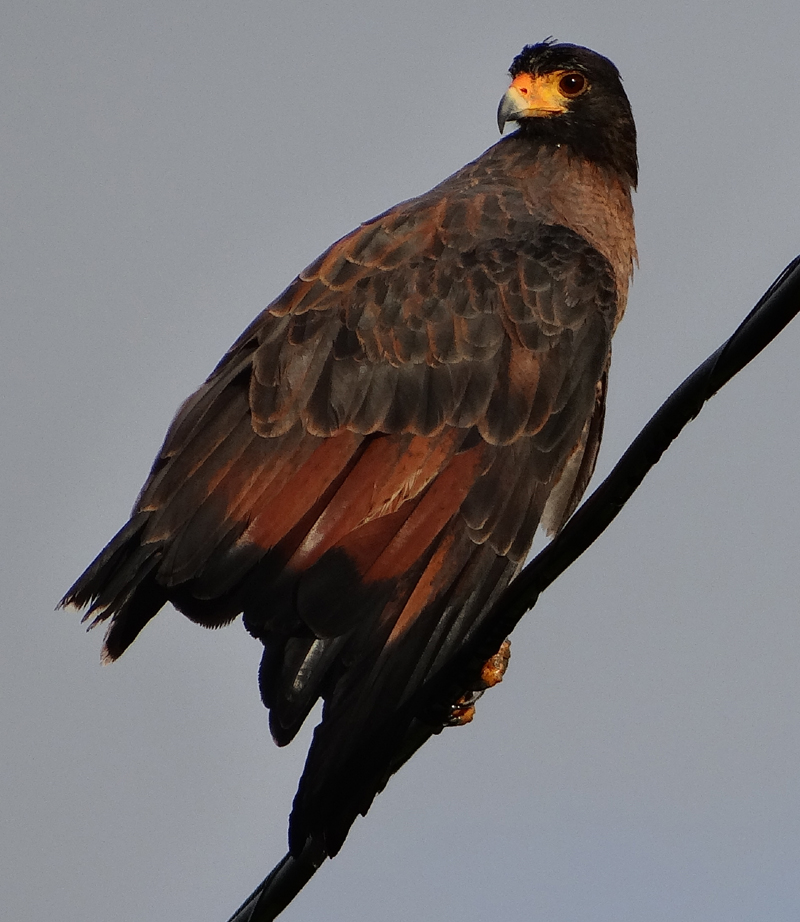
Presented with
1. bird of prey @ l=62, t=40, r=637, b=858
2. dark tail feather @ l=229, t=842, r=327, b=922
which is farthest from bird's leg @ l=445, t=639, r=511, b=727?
dark tail feather @ l=229, t=842, r=327, b=922

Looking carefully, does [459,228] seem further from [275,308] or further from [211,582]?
→ [211,582]

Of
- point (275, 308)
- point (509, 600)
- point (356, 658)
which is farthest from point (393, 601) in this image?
point (275, 308)

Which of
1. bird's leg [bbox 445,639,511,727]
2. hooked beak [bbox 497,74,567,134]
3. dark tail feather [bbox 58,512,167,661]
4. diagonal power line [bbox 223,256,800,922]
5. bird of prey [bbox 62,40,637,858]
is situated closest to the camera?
diagonal power line [bbox 223,256,800,922]

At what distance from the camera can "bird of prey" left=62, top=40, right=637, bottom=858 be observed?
5.06 metres

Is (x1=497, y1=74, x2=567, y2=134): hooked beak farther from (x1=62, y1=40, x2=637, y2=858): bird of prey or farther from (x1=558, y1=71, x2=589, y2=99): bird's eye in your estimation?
(x1=62, y1=40, x2=637, y2=858): bird of prey

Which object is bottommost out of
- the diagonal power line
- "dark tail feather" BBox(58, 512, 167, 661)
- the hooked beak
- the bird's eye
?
"dark tail feather" BBox(58, 512, 167, 661)

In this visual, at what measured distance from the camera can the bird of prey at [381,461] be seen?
506 cm

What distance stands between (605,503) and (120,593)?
7.84 feet

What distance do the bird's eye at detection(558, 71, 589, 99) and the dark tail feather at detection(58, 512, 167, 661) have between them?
3523mm

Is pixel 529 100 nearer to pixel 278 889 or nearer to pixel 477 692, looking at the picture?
pixel 477 692

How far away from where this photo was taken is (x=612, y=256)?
699 cm

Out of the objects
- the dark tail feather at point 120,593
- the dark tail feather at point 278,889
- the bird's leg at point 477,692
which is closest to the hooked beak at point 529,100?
the bird's leg at point 477,692

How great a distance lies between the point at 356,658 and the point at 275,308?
2049 millimetres

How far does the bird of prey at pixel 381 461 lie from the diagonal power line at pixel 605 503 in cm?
24
